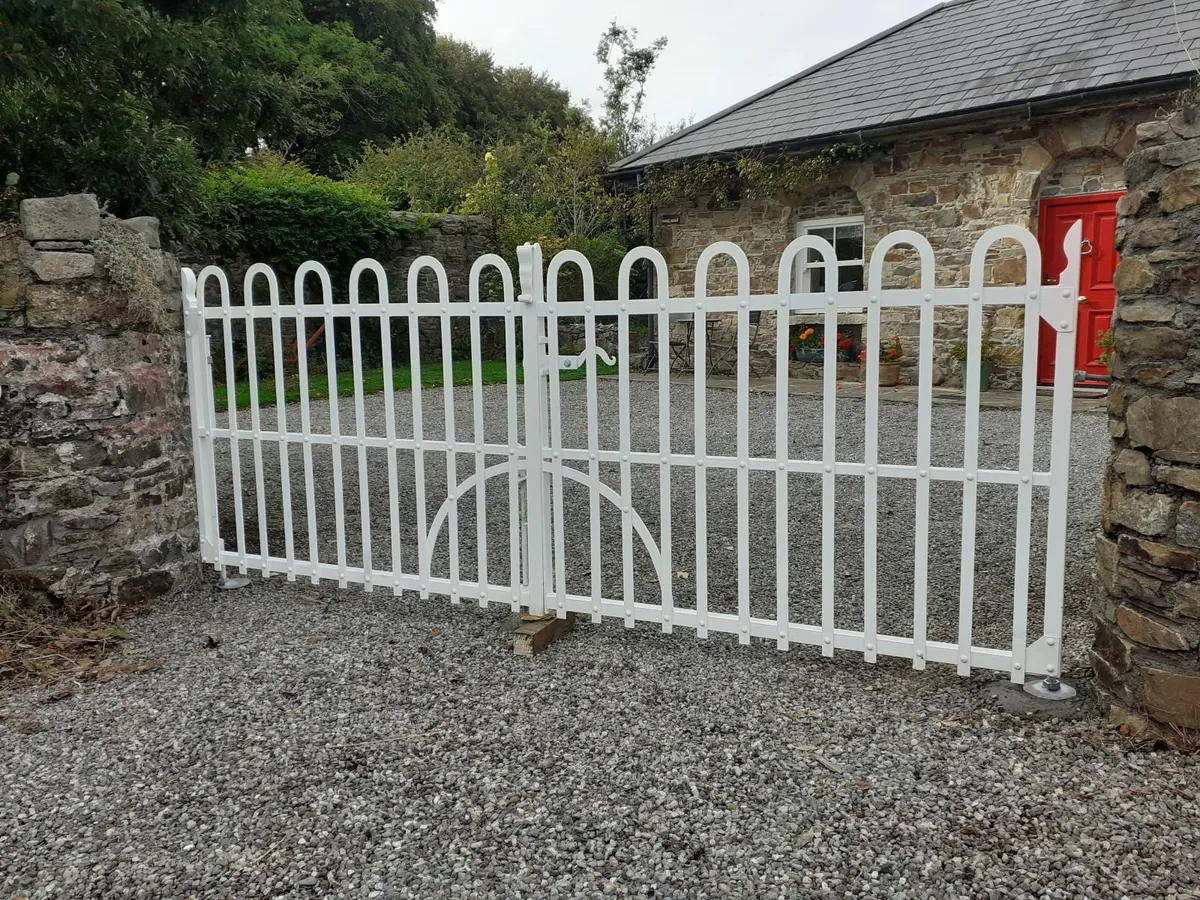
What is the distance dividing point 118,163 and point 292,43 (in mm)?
19710

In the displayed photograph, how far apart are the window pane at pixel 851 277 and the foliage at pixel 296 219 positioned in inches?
271

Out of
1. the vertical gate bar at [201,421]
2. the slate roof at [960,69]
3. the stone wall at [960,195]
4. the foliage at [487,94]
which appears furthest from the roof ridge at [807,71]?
the foliage at [487,94]

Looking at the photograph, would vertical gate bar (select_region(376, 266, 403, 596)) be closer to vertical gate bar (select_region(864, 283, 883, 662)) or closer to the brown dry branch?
the brown dry branch

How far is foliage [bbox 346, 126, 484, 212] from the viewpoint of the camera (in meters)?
17.2

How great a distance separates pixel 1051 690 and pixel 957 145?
8542 millimetres

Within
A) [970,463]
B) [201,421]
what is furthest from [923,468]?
[201,421]

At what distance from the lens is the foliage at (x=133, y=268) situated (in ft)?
12.1

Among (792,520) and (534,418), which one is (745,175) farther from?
(534,418)

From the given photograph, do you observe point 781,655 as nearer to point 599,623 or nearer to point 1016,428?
point 599,623

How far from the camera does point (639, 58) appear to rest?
23.2 meters

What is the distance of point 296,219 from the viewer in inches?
518

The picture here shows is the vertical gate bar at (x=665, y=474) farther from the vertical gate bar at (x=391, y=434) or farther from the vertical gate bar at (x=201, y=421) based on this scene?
the vertical gate bar at (x=201, y=421)

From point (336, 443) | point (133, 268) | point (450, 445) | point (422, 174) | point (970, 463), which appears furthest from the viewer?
point (422, 174)

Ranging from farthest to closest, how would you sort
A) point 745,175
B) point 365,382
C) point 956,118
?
point 365,382 < point 745,175 < point 956,118
